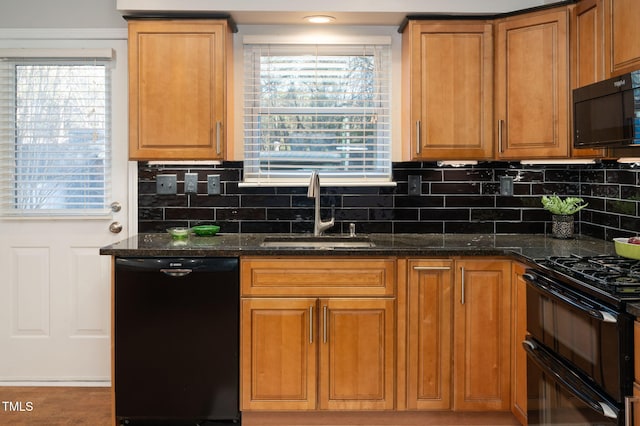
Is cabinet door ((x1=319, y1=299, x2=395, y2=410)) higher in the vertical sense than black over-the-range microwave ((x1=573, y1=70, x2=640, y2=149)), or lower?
lower

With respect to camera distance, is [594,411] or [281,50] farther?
[281,50]

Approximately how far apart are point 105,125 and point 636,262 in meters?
2.84

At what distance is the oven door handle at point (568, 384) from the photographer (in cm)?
174

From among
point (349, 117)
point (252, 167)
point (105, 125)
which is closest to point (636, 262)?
point (349, 117)

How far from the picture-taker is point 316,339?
272 cm

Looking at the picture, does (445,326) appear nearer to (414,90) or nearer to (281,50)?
(414,90)

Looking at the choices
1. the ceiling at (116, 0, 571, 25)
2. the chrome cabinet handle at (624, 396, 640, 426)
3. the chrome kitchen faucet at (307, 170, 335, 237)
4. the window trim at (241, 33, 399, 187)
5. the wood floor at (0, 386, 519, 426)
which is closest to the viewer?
the chrome cabinet handle at (624, 396, 640, 426)

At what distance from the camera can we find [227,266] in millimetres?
2701

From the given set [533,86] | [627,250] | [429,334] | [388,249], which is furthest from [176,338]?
[533,86]

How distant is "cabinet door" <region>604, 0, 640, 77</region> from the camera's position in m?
2.30

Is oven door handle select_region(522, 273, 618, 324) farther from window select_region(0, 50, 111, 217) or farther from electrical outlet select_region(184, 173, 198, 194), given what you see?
window select_region(0, 50, 111, 217)

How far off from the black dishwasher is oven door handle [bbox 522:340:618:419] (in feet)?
4.33

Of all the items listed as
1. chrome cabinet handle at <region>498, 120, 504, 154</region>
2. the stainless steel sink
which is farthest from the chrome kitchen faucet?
chrome cabinet handle at <region>498, 120, 504, 154</region>

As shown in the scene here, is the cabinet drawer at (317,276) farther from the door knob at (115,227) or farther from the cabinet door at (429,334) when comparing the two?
the door knob at (115,227)
